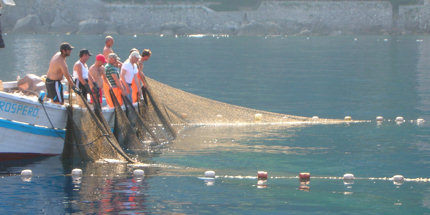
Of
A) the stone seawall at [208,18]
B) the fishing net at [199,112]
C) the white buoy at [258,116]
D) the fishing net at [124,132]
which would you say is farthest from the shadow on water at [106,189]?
the stone seawall at [208,18]

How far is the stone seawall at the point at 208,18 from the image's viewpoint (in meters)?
110

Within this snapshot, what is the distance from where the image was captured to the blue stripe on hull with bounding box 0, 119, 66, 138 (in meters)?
14.7

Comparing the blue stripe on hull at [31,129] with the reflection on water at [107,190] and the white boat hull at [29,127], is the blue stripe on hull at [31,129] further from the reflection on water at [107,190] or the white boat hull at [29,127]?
the reflection on water at [107,190]

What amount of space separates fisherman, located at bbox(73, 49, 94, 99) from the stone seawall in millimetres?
94458

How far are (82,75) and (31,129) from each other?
67.2 inches

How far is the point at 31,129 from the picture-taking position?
15.1 m

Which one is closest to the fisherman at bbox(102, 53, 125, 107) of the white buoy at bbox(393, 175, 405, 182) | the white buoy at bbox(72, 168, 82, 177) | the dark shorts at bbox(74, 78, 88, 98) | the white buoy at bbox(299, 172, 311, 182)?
the dark shorts at bbox(74, 78, 88, 98)

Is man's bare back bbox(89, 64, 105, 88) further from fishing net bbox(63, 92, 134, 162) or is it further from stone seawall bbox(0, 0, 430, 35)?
stone seawall bbox(0, 0, 430, 35)

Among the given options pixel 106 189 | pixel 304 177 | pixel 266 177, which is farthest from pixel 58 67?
pixel 304 177

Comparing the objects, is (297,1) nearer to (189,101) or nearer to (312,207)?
(189,101)

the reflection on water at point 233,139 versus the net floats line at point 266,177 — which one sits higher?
the reflection on water at point 233,139

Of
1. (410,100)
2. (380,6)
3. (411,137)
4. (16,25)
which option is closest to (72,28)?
(16,25)

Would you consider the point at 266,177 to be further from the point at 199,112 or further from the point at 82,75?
the point at 199,112

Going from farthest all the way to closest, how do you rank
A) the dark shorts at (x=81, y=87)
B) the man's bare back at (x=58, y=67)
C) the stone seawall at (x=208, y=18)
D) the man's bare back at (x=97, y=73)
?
the stone seawall at (x=208, y=18) → the man's bare back at (x=97, y=73) → the dark shorts at (x=81, y=87) → the man's bare back at (x=58, y=67)
